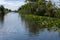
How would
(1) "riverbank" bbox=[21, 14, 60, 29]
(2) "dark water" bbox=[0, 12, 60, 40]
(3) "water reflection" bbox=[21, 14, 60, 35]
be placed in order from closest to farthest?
(2) "dark water" bbox=[0, 12, 60, 40] → (3) "water reflection" bbox=[21, 14, 60, 35] → (1) "riverbank" bbox=[21, 14, 60, 29]

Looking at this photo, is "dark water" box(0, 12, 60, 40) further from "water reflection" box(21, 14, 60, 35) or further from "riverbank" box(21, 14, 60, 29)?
"riverbank" box(21, 14, 60, 29)

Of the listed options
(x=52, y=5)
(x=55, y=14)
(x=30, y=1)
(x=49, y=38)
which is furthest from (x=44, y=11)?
(x=49, y=38)

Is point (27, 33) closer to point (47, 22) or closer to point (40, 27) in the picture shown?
point (40, 27)

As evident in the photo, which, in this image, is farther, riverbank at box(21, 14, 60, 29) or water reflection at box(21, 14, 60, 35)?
riverbank at box(21, 14, 60, 29)

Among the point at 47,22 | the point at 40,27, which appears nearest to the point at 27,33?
the point at 40,27

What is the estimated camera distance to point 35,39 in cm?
1878

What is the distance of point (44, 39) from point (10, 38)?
3260 millimetres

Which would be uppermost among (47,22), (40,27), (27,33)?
(47,22)

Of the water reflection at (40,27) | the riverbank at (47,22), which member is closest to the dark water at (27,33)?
the water reflection at (40,27)

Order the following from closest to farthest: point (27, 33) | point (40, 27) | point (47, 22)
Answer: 1. point (27, 33)
2. point (40, 27)
3. point (47, 22)

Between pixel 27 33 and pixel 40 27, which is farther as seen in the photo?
pixel 40 27

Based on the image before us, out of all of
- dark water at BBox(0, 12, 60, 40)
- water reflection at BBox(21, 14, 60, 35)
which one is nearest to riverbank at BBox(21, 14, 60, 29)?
water reflection at BBox(21, 14, 60, 35)

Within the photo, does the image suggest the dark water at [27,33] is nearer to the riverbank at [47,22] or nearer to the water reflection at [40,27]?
the water reflection at [40,27]

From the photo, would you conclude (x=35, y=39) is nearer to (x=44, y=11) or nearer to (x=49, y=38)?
(x=49, y=38)
